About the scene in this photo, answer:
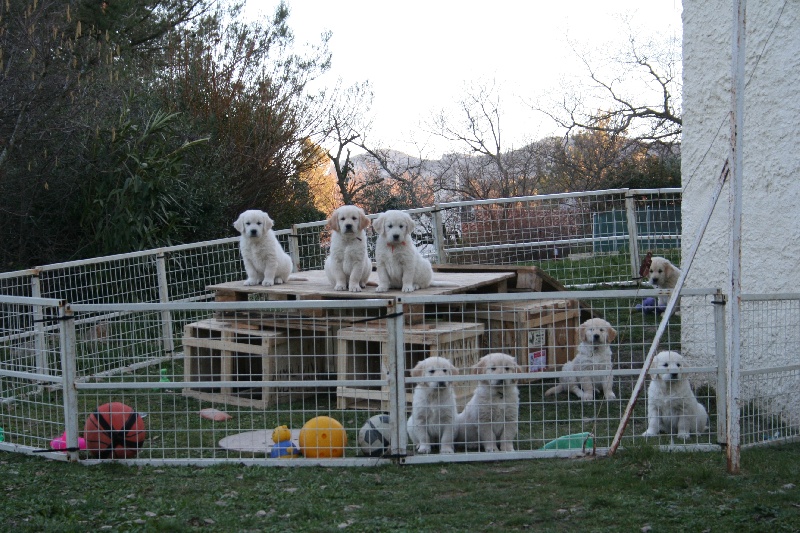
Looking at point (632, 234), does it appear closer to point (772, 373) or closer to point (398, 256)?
point (398, 256)

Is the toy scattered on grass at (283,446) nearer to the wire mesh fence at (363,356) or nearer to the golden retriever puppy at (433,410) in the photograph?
the wire mesh fence at (363,356)

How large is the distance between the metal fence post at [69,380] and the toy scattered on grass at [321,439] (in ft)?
4.82

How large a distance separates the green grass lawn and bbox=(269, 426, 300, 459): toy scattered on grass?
0.88 feet

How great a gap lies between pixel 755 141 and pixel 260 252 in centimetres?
457

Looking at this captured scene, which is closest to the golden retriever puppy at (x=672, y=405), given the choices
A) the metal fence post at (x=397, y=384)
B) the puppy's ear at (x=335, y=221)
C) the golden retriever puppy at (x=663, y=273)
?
the metal fence post at (x=397, y=384)

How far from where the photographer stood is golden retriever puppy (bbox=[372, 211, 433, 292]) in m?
7.44

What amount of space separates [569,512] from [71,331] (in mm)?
3330

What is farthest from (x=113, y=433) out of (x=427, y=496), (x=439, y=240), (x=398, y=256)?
(x=439, y=240)

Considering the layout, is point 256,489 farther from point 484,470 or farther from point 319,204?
point 319,204

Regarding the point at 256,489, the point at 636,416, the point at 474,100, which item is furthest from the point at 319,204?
the point at 256,489

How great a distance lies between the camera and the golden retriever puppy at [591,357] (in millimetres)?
6812

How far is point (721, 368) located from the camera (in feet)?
17.3

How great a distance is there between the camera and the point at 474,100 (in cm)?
1895

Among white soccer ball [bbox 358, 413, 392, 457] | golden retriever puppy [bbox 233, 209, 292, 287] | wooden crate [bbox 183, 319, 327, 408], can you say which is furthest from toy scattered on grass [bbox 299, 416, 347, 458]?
golden retriever puppy [bbox 233, 209, 292, 287]
